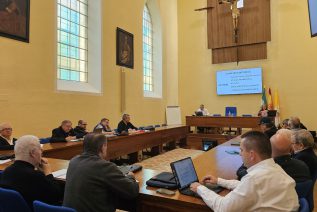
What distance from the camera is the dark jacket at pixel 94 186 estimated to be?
6.34ft

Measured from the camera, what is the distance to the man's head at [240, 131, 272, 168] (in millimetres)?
1650

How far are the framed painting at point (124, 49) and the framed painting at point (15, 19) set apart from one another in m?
3.46

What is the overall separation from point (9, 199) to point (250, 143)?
Result: 176cm

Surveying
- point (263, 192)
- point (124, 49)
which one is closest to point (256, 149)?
point (263, 192)

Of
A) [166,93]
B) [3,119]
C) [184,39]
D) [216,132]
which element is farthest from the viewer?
[184,39]

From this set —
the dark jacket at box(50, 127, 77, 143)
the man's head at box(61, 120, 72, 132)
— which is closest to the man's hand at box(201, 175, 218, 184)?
the dark jacket at box(50, 127, 77, 143)

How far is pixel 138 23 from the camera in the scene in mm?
10375

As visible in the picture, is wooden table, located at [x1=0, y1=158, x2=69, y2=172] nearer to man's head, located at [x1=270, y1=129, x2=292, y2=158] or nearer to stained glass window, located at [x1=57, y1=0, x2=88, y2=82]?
man's head, located at [x1=270, y1=129, x2=292, y2=158]

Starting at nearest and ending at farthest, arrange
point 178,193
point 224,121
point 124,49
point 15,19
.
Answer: point 178,193 < point 15,19 < point 124,49 < point 224,121

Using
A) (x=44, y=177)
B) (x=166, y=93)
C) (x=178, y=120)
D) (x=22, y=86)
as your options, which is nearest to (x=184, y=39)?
(x=166, y=93)

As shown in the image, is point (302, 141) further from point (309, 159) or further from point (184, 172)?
point (184, 172)

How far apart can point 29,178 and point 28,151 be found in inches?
8.9

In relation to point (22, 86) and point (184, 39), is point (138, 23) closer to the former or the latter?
point (184, 39)

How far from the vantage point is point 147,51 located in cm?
1169
